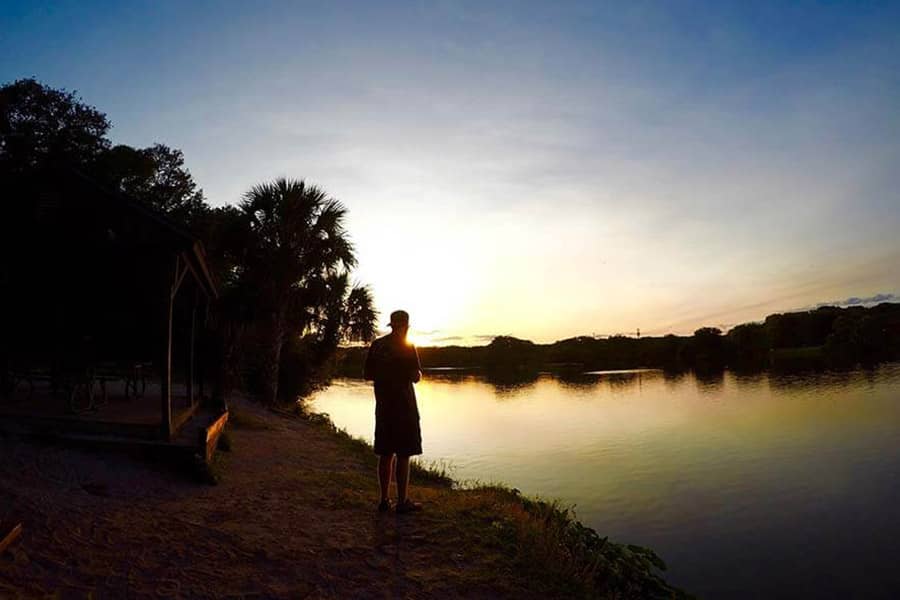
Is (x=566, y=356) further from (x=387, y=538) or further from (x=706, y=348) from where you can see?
(x=387, y=538)

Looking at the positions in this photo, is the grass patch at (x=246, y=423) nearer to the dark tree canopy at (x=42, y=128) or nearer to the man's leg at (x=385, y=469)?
the man's leg at (x=385, y=469)

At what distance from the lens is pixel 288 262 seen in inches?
797

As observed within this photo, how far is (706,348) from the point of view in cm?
8669

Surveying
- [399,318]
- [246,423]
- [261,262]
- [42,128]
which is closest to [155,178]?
[42,128]

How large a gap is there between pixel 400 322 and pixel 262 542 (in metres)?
2.50

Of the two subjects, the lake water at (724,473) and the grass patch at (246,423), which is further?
the grass patch at (246,423)

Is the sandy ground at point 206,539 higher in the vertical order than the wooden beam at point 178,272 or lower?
lower

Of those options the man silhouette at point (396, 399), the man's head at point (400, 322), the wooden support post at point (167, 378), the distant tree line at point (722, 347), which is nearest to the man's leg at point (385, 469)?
the man silhouette at point (396, 399)

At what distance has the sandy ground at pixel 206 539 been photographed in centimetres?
406

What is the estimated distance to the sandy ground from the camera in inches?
160

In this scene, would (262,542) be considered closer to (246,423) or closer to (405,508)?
(405,508)

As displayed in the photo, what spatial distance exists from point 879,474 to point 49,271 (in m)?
19.1

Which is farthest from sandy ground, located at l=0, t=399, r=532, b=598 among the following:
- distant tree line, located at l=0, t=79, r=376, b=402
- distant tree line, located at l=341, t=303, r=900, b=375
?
distant tree line, located at l=341, t=303, r=900, b=375

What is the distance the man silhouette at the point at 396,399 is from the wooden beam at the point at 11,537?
3003mm
